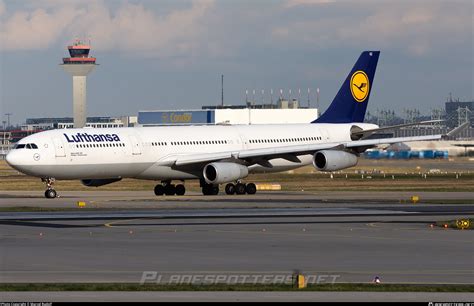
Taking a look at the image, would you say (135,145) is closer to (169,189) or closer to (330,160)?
(169,189)

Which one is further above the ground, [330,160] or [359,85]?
[359,85]

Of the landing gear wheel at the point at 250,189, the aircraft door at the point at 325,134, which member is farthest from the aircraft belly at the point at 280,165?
the landing gear wheel at the point at 250,189

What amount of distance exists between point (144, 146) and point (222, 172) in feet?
17.1

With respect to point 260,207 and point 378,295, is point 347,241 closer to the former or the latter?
point 378,295

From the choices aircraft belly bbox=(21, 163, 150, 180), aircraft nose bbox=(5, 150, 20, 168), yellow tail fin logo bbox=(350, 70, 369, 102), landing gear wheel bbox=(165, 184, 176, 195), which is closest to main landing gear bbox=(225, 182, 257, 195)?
landing gear wheel bbox=(165, 184, 176, 195)

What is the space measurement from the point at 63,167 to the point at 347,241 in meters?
31.7

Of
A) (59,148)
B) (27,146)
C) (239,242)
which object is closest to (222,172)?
(59,148)

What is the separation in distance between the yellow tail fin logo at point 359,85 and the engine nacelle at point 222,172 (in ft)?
47.6

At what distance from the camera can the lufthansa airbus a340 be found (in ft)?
210

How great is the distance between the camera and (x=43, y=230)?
1581 inches

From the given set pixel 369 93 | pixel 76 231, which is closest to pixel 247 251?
pixel 76 231

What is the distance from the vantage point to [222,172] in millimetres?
66188

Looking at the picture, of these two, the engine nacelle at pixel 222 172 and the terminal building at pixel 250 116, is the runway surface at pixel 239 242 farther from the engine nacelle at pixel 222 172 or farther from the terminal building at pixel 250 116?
the terminal building at pixel 250 116

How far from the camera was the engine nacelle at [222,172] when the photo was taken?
6619cm
